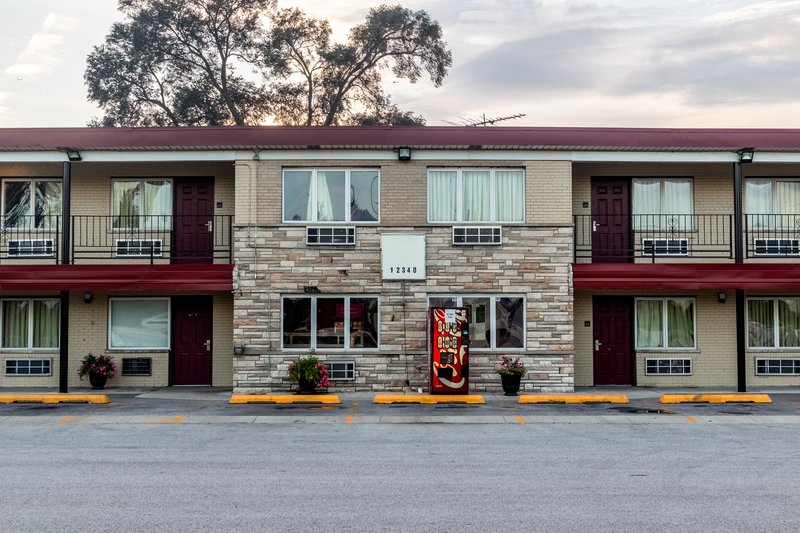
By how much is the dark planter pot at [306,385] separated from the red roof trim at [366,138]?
539 centimetres

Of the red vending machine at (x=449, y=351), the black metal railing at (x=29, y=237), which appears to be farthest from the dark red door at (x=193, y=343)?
the red vending machine at (x=449, y=351)

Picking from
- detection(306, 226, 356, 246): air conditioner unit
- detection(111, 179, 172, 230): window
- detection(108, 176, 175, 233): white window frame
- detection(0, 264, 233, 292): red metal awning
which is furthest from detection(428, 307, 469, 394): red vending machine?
detection(111, 179, 172, 230): window

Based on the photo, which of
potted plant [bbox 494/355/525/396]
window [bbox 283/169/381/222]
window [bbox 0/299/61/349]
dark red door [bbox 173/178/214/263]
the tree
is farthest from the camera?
the tree

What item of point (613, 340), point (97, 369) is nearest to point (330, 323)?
point (97, 369)

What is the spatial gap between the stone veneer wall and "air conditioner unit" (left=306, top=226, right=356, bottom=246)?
16 centimetres

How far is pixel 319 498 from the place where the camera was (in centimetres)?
911

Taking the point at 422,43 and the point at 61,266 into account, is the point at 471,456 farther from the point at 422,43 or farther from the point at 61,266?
the point at 422,43

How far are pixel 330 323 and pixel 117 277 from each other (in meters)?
5.08

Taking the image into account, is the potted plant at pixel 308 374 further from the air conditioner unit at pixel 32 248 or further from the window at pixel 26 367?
the air conditioner unit at pixel 32 248

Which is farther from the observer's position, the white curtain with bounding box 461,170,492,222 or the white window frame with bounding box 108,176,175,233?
the white window frame with bounding box 108,176,175,233

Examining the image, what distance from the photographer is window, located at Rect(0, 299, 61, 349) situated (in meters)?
20.7

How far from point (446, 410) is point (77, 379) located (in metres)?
9.98

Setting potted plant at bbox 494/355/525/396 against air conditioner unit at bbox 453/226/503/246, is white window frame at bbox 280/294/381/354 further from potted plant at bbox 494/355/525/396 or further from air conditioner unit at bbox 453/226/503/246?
potted plant at bbox 494/355/525/396

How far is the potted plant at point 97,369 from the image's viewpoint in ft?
64.7
